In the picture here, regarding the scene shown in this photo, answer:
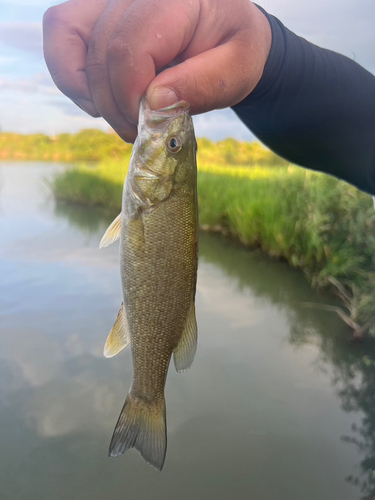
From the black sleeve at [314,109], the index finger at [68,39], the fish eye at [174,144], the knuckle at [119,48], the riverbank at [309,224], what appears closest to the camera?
the knuckle at [119,48]

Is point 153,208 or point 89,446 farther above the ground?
point 153,208

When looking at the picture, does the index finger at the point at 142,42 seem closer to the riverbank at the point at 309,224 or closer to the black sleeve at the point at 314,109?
the black sleeve at the point at 314,109

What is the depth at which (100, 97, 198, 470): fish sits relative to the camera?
3.26 feet

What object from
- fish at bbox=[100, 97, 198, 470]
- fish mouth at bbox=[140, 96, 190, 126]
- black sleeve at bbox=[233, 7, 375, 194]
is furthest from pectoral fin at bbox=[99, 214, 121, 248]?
black sleeve at bbox=[233, 7, 375, 194]

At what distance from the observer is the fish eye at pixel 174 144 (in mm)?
999

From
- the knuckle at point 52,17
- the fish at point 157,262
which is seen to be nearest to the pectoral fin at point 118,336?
the fish at point 157,262

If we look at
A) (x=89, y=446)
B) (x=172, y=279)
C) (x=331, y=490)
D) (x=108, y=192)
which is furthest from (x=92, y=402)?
(x=108, y=192)

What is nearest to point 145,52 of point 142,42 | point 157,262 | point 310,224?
point 142,42

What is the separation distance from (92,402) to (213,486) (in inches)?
57.6

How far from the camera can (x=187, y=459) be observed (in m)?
3.03

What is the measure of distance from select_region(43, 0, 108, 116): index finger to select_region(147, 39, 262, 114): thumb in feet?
0.73

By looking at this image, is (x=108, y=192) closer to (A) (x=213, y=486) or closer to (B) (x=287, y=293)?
(B) (x=287, y=293)

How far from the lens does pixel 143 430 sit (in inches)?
40.2

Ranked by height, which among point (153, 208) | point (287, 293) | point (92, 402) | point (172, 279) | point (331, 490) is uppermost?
point (153, 208)
